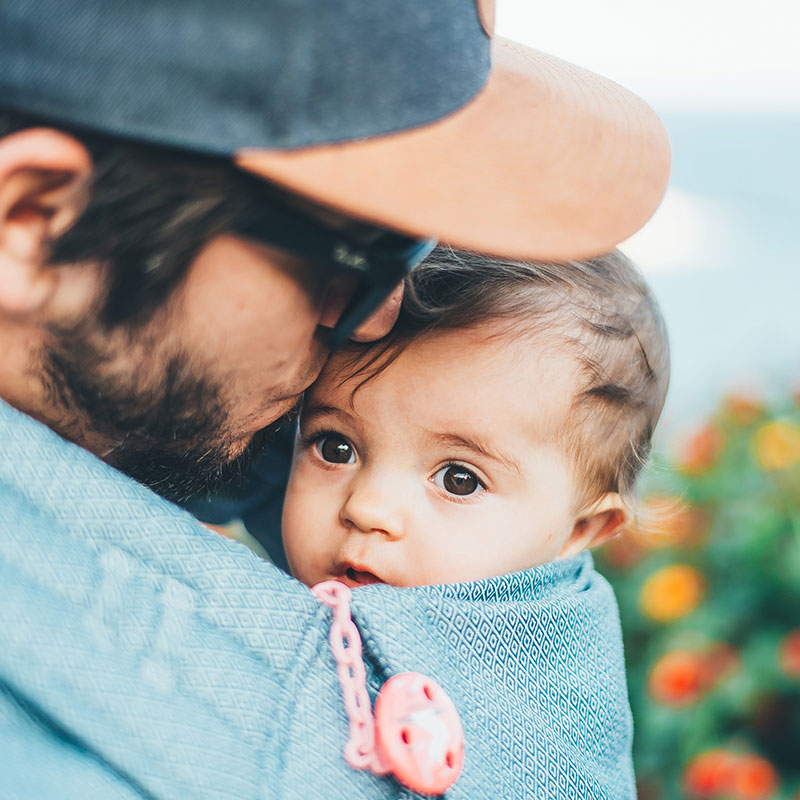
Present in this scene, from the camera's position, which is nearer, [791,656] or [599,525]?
[599,525]

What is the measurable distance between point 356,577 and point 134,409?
518mm

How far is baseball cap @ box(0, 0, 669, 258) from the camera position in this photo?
1058 mm

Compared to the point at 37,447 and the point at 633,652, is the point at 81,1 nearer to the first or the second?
the point at 37,447

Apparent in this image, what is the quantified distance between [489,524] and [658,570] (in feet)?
4.43

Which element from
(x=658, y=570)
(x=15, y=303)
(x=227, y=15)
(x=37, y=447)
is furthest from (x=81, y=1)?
(x=658, y=570)

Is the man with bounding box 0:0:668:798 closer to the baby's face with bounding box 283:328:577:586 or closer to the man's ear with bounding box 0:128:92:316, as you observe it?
the man's ear with bounding box 0:128:92:316

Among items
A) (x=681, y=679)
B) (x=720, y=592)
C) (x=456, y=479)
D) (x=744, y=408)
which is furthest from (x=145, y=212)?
(x=744, y=408)

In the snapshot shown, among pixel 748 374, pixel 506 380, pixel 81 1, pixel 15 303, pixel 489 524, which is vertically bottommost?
pixel 748 374

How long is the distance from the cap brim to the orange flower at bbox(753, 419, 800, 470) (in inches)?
54.0

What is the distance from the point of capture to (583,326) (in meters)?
1.77

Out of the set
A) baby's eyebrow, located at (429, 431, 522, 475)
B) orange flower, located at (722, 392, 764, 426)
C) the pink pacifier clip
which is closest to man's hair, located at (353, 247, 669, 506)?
baby's eyebrow, located at (429, 431, 522, 475)

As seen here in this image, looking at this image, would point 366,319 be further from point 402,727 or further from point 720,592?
point 720,592

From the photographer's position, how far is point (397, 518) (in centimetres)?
163

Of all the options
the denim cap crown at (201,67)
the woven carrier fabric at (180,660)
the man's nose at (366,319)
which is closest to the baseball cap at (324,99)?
the denim cap crown at (201,67)
